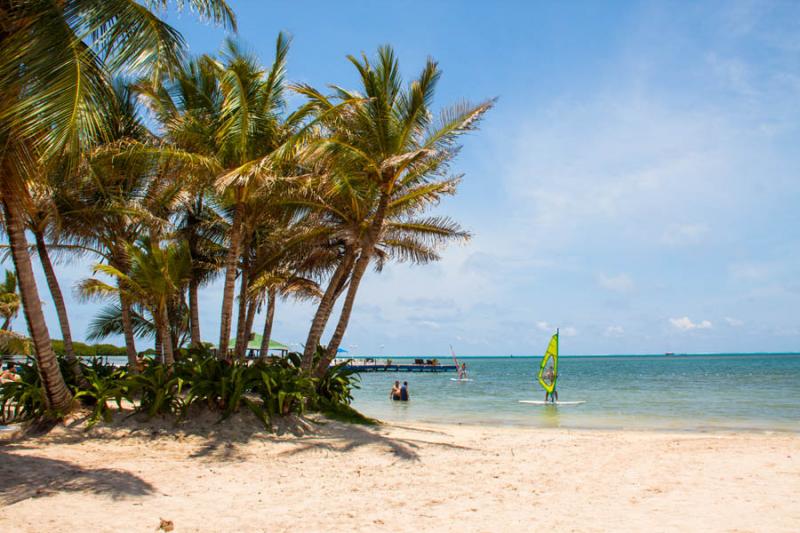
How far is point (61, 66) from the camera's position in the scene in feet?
21.2

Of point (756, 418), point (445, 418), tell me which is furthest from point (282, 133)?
point (756, 418)

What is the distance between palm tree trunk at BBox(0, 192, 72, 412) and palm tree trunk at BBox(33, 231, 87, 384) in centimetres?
182

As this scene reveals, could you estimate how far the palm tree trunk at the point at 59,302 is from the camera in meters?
11.3

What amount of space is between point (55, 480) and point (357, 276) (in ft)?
24.0

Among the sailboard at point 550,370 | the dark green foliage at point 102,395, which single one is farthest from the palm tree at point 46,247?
the sailboard at point 550,370

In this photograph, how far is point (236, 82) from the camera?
11.2 metres

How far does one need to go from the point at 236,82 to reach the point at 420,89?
3736mm

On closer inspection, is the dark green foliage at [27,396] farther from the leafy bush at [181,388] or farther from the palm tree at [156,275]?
the palm tree at [156,275]

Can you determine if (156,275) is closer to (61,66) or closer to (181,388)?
(181,388)

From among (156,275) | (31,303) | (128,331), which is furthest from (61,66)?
(128,331)

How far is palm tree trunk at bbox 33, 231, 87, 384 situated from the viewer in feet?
37.0

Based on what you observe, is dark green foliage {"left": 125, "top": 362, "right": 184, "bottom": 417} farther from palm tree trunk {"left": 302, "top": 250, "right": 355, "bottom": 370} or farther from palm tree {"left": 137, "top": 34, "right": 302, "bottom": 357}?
palm tree trunk {"left": 302, "top": 250, "right": 355, "bottom": 370}

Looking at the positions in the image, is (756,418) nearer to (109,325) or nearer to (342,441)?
(342,441)

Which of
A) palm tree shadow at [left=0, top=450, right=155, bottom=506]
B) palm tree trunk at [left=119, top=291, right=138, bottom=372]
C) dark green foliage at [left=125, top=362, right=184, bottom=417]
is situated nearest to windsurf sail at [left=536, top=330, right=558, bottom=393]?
palm tree trunk at [left=119, top=291, right=138, bottom=372]
